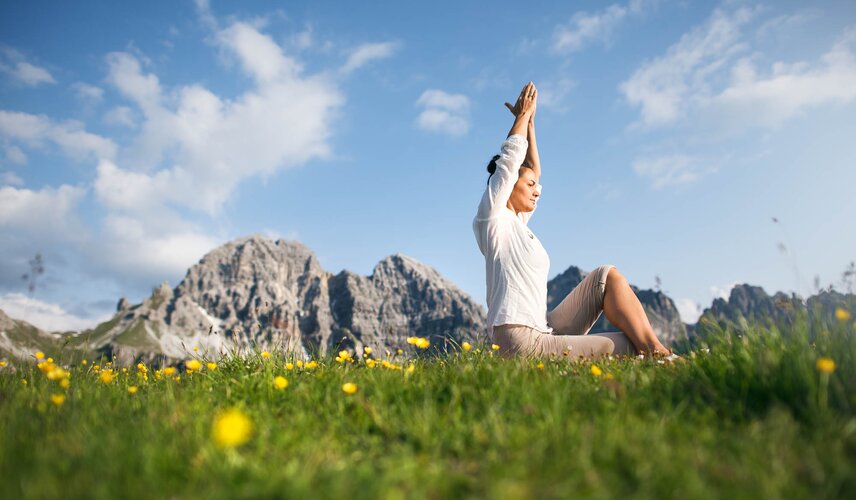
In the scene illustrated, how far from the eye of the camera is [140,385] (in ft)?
18.4

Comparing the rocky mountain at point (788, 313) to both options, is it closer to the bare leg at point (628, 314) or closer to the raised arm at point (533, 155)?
the bare leg at point (628, 314)

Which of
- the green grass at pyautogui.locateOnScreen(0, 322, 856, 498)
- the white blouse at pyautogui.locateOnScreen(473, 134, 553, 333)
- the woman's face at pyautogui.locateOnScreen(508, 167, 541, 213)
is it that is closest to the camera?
the green grass at pyautogui.locateOnScreen(0, 322, 856, 498)

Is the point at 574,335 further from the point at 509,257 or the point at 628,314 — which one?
the point at 509,257

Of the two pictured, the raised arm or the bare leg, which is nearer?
the bare leg

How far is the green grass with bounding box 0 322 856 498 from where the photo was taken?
2477mm

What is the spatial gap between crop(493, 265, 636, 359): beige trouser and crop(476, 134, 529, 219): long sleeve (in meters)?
1.51

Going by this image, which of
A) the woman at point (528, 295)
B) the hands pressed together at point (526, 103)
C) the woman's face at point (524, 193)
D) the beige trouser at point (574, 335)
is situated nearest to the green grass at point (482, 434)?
the beige trouser at point (574, 335)

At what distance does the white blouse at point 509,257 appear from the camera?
21.1 ft

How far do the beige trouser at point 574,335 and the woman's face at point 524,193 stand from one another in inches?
53.1

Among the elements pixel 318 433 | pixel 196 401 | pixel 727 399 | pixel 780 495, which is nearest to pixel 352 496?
pixel 318 433

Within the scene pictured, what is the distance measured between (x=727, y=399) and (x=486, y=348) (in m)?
3.00

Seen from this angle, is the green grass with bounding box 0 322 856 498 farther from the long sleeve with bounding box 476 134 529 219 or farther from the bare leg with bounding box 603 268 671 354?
the long sleeve with bounding box 476 134 529 219

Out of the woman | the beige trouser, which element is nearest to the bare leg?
the woman

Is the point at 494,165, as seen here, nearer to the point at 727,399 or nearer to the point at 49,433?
the point at 727,399
